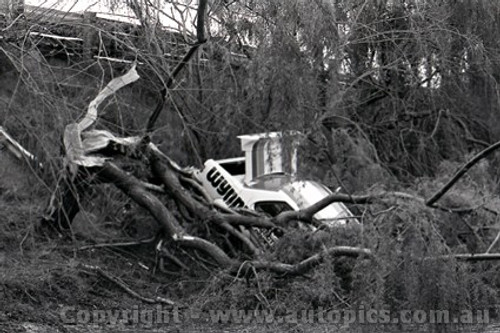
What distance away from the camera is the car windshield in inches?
504

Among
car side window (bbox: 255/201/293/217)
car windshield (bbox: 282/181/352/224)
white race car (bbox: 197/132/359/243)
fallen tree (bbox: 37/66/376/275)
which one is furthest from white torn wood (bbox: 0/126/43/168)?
car windshield (bbox: 282/181/352/224)

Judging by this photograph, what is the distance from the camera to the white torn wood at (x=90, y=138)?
10961mm

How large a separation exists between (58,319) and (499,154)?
27.3 feet

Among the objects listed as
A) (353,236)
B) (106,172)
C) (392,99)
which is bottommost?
(353,236)

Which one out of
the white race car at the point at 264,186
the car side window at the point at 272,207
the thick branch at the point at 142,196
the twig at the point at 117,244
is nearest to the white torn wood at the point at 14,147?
the thick branch at the point at 142,196

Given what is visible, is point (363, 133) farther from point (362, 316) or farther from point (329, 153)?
point (362, 316)

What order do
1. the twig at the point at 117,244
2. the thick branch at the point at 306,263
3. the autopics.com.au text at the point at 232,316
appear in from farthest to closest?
the twig at the point at 117,244
the thick branch at the point at 306,263
the autopics.com.au text at the point at 232,316

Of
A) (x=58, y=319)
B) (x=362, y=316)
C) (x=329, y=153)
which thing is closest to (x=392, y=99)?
(x=329, y=153)

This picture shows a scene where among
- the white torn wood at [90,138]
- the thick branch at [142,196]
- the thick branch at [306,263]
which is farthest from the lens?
the thick branch at [142,196]

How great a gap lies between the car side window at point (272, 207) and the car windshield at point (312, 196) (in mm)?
179

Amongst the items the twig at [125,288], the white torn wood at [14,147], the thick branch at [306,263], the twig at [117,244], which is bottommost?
the twig at [125,288]

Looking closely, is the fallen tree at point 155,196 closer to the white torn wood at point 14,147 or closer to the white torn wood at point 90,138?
the white torn wood at point 90,138

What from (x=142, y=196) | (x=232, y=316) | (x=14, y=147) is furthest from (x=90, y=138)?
(x=232, y=316)

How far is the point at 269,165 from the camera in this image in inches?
493
